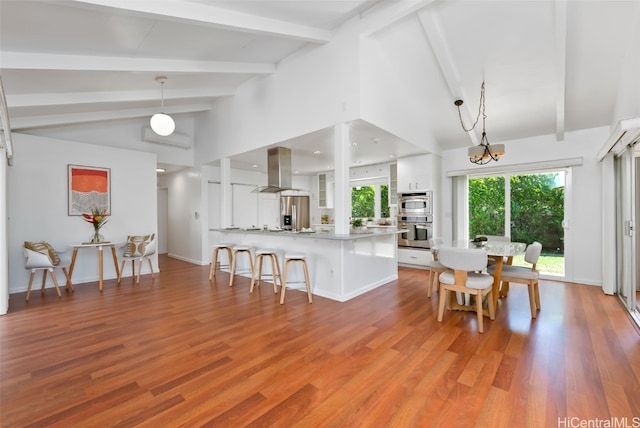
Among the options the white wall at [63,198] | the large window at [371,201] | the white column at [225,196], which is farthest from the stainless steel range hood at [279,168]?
the large window at [371,201]

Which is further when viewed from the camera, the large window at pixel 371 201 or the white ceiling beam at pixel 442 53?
the large window at pixel 371 201

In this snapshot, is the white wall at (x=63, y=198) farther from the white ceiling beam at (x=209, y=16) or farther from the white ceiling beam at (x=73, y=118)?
the white ceiling beam at (x=209, y=16)

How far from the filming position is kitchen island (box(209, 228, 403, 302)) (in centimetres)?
387

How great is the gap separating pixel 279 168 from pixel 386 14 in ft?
9.35

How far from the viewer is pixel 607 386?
190cm

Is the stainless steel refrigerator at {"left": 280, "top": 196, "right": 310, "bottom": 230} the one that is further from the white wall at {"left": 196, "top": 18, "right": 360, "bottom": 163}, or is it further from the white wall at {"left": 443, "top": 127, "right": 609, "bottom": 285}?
the white wall at {"left": 443, "top": 127, "right": 609, "bottom": 285}

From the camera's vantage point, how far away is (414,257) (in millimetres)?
5914

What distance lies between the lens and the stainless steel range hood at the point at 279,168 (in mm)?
5137

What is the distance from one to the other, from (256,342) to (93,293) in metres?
3.39

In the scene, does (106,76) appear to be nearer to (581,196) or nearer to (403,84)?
(403,84)

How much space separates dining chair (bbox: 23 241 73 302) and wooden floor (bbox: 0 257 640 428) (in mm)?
540

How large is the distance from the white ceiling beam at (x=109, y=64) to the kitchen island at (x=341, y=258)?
2651 millimetres

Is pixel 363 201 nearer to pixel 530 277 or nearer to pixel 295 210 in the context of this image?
pixel 295 210

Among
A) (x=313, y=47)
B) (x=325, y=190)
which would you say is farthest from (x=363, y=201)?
(x=313, y=47)
